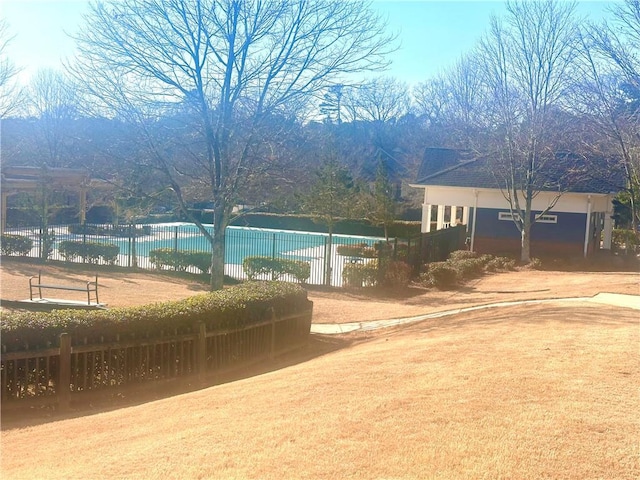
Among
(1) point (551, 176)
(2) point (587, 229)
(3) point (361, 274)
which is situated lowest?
(3) point (361, 274)

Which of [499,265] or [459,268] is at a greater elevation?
[459,268]

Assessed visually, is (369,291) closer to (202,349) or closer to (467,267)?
(467,267)

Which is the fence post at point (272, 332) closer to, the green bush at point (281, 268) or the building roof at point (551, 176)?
the green bush at point (281, 268)

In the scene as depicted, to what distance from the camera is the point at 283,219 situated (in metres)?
50.9

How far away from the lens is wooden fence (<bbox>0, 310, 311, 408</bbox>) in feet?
25.5

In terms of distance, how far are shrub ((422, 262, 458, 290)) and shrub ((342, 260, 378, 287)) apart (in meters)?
1.85

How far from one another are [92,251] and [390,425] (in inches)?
905

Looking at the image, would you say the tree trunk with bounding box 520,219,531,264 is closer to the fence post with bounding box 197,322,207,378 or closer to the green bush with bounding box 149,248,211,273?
the green bush with bounding box 149,248,211,273

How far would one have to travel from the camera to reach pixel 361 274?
2166cm

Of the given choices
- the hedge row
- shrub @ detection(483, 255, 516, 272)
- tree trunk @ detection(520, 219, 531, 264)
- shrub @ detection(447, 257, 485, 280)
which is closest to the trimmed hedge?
the hedge row

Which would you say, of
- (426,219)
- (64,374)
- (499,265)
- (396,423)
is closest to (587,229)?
(499,265)

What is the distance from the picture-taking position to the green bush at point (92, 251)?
26.1m

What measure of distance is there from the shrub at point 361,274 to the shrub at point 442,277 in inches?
72.8

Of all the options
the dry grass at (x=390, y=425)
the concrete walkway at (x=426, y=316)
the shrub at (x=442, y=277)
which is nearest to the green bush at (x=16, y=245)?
the shrub at (x=442, y=277)
